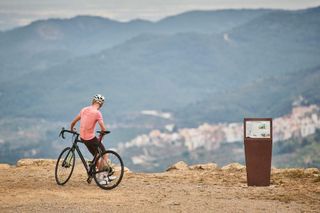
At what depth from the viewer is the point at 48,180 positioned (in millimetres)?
17594

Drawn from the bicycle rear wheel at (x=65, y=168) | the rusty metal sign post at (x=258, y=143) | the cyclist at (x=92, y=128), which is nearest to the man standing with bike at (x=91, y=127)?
the cyclist at (x=92, y=128)

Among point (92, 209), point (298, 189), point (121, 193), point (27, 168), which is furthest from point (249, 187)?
point (27, 168)

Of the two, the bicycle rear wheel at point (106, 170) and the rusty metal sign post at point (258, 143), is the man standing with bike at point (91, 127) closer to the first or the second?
the bicycle rear wheel at point (106, 170)

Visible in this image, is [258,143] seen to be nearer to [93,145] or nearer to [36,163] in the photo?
[93,145]

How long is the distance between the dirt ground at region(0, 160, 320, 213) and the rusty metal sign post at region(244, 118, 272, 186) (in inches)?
21.1

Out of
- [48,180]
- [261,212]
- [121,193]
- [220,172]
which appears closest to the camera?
[261,212]

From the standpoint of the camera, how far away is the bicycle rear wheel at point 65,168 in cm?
A: 1646

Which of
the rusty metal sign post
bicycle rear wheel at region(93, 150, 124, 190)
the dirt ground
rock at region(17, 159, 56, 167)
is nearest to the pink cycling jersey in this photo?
bicycle rear wheel at region(93, 150, 124, 190)

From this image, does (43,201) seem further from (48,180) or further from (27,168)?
(27,168)

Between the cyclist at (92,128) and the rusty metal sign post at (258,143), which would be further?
the rusty metal sign post at (258,143)

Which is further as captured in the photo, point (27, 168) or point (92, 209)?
point (27, 168)

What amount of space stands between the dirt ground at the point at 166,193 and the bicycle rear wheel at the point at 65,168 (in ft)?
0.60

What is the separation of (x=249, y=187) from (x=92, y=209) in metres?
4.36

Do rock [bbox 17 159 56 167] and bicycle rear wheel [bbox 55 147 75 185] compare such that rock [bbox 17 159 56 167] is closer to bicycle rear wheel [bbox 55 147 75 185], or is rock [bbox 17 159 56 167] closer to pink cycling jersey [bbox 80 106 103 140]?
bicycle rear wheel [bbox 55 147 75 185]
